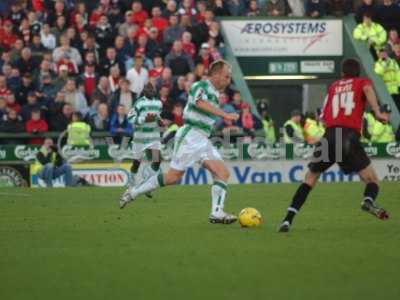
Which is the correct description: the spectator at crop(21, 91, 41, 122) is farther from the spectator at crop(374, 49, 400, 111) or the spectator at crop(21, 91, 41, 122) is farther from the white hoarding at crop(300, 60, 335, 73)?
the spectator at crop(374, 49, 400, 111)

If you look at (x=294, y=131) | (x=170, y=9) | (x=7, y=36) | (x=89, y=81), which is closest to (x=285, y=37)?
(x=170, y=9)

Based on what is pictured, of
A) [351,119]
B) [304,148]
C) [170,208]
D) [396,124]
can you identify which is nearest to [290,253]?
[351,119]

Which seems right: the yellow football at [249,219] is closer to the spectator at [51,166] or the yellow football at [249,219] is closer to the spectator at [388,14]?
the spectator at [51,166]

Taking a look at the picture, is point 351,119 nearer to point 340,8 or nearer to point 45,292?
point 45,292

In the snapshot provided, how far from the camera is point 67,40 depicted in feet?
90.6

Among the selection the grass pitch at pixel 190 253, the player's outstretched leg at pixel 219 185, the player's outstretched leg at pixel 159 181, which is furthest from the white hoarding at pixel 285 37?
the player's outstretched leg at pixel 219 185

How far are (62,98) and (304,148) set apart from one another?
598cm

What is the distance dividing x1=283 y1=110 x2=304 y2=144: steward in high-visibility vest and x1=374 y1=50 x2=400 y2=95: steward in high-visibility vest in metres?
3.82

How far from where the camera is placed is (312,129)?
27875mm

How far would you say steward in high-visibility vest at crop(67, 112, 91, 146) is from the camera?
26094 mm

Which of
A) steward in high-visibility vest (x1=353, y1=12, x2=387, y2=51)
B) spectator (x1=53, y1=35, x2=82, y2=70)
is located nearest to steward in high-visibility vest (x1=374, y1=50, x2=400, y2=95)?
steward in high-visibility vest (x1=353, y1=12, x2=387, y2=51)

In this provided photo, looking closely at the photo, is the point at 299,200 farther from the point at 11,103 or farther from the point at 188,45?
the point at 188,45

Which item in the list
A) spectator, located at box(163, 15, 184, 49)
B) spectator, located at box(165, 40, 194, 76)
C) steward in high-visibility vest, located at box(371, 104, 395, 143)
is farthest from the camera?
spectator, located at box(163, 15, 184, 49)

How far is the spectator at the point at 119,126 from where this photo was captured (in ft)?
87.4
